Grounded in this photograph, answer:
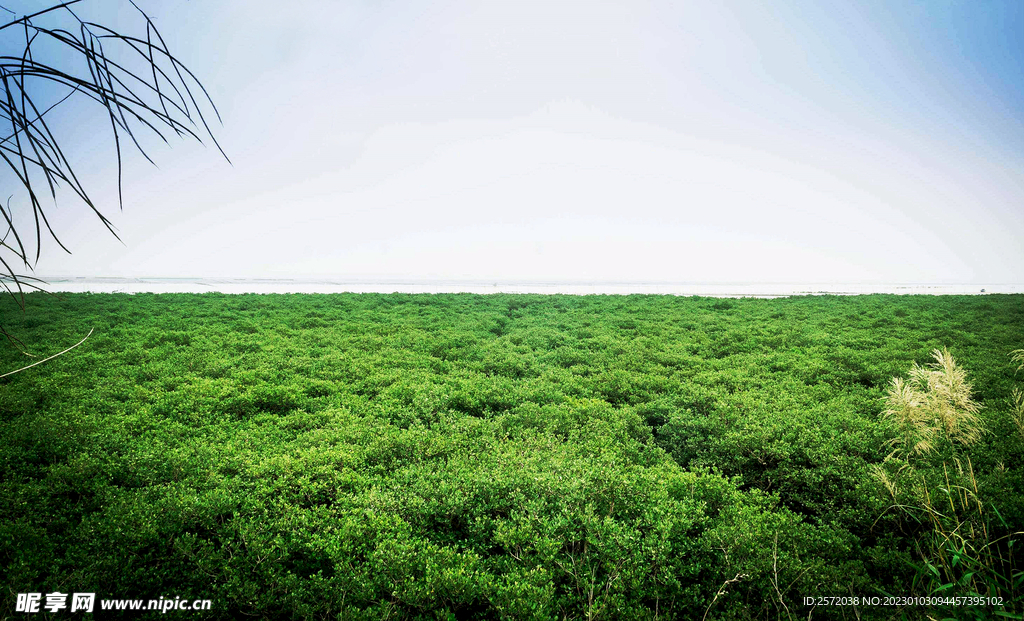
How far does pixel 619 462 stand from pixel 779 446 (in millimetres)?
2203

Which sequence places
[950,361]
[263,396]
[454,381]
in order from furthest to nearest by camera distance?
1. [454,381]
2. [263,396]
3. [950,361]

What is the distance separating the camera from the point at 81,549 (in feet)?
12.4

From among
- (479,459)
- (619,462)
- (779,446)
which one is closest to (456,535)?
(479,459)

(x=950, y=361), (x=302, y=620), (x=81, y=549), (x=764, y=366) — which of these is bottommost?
(x=302, y=620)

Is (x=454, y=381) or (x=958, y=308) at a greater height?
(x=958, y=308)

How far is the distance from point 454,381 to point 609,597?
18.9 ft

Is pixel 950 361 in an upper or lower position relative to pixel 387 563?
upper

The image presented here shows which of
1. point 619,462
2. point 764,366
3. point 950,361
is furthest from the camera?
point 764,366

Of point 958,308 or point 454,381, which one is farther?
point 958,308

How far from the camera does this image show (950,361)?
12.4 feet

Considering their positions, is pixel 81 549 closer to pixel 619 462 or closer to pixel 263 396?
pixel 263 396

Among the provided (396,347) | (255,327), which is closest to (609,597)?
(396,347)

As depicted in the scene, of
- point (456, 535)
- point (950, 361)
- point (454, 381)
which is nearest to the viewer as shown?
point (950, 361)

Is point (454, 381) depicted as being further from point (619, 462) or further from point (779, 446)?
point (779, 446)
